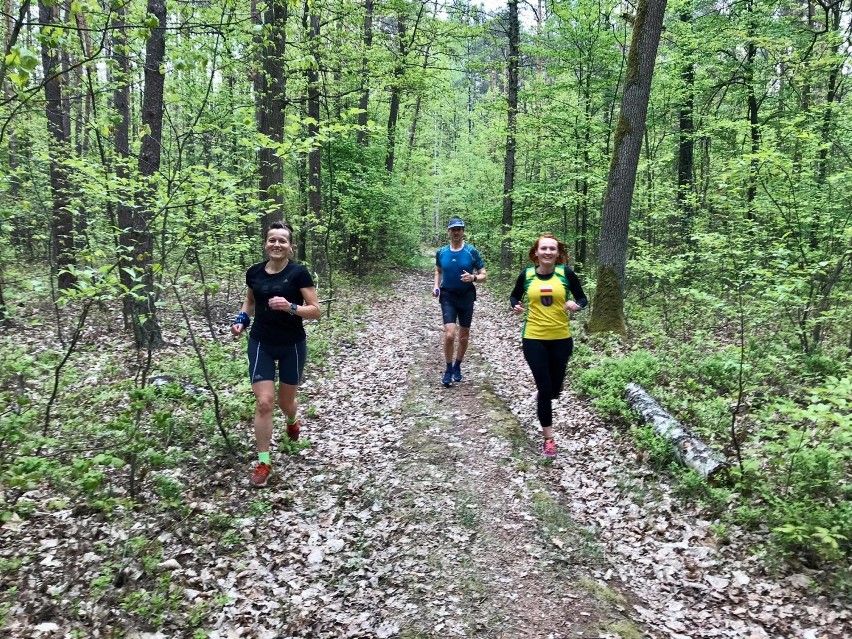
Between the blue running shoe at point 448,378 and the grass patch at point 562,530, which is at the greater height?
the blue running shoe at point 448,378

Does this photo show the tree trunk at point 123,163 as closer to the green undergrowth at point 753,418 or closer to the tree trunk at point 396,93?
the green undergrowth at point 753,418

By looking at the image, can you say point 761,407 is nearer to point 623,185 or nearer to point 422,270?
point 623,185

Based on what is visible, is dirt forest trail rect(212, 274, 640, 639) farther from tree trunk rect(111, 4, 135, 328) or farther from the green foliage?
tree trunk rect(111, 4, 135, 328)

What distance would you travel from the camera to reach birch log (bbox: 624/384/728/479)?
194 inches

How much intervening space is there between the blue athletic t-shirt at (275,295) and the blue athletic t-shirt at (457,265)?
2.97m

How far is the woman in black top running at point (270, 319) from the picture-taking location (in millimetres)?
5086

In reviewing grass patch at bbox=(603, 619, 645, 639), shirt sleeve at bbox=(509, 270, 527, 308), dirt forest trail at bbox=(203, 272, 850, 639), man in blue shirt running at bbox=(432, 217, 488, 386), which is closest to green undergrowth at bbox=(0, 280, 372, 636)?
dirt forest trail at bbox=(203, 272, 850, 639)

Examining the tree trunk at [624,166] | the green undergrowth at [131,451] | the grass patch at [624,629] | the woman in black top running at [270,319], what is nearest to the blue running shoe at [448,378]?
the green undergrowth at [131,451]

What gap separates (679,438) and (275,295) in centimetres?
475

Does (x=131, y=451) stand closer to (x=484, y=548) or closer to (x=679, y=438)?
(x=484, y=548)

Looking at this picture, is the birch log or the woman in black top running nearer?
the birch log

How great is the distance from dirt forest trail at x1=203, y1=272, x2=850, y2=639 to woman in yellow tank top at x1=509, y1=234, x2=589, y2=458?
2.97 feet

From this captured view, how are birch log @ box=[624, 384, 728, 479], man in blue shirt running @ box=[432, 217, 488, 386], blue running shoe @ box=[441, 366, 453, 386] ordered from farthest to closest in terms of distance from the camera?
blue running shoe @ box=[441, 366, 453, 386] < man in blue shirt running @ box=[432, 217, 488, 386] < birch log @ box=[624, 384, 728, 479]

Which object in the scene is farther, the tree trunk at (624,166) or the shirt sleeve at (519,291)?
the tree trunk at (624,166)
